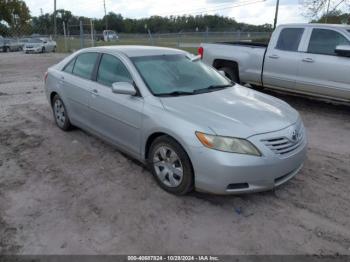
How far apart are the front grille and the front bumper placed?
4 cm

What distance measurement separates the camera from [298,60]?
7.11 m

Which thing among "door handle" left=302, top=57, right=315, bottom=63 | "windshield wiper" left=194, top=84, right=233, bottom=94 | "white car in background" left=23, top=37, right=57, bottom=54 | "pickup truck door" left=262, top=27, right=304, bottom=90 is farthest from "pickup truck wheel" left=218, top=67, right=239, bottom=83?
"white car in background" left=23, top=37, right=57, bottom=54

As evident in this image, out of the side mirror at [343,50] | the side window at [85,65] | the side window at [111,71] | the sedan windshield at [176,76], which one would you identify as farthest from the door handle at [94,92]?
the side mirror at [343,50]

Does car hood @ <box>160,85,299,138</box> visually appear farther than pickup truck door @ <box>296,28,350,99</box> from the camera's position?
No

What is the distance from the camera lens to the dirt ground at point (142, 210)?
3043mm

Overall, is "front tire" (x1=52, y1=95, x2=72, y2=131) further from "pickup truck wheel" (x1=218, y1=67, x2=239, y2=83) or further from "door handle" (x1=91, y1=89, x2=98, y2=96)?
"pickup truck wheel" (x1=218, y1=67, x2=239, y2=83)

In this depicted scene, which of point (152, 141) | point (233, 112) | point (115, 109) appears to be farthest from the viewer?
point (115, 109)

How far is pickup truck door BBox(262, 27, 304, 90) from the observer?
7227 mm

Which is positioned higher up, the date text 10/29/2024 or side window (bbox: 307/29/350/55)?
side window (bbox: 307/29/350/55)

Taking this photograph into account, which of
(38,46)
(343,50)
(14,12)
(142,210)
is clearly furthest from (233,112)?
(14,12)

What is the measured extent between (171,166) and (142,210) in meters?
0.57

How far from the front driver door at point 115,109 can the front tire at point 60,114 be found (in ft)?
3.56

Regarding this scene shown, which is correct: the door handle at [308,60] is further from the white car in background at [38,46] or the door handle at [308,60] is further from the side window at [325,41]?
the white car in background at [38,46]

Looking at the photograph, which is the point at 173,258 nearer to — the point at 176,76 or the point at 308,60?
the point at 176,76
